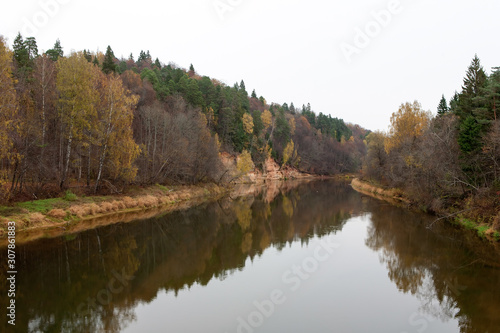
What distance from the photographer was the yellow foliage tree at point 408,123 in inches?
1654

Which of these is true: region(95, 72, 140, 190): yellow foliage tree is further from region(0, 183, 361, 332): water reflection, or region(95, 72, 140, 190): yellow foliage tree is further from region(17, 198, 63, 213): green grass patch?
region(0, 183, 361, 332): water reflection

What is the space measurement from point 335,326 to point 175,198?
30523 millimetres

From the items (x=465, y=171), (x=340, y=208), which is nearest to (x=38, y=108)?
(x=340, y=208)

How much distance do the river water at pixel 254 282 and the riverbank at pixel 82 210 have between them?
1.96 metres

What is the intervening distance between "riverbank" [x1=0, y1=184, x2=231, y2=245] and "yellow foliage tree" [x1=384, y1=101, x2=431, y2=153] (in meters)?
29.2

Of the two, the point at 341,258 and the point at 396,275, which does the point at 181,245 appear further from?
the point at 396,275

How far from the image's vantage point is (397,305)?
11.7 metres

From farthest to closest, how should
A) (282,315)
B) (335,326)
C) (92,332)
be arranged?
(282,315)
(335,326)
(92,332)

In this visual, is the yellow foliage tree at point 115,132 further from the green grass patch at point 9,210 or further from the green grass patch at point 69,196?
the green grass patch at point 9,210

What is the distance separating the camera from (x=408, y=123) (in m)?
43.0

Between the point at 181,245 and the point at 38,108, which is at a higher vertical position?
the point at 38,108

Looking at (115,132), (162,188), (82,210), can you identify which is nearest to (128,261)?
(82,210)

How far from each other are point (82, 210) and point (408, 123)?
40.8 metres

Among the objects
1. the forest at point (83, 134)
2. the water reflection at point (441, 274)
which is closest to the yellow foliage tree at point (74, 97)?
the forest at point (83, 134)
